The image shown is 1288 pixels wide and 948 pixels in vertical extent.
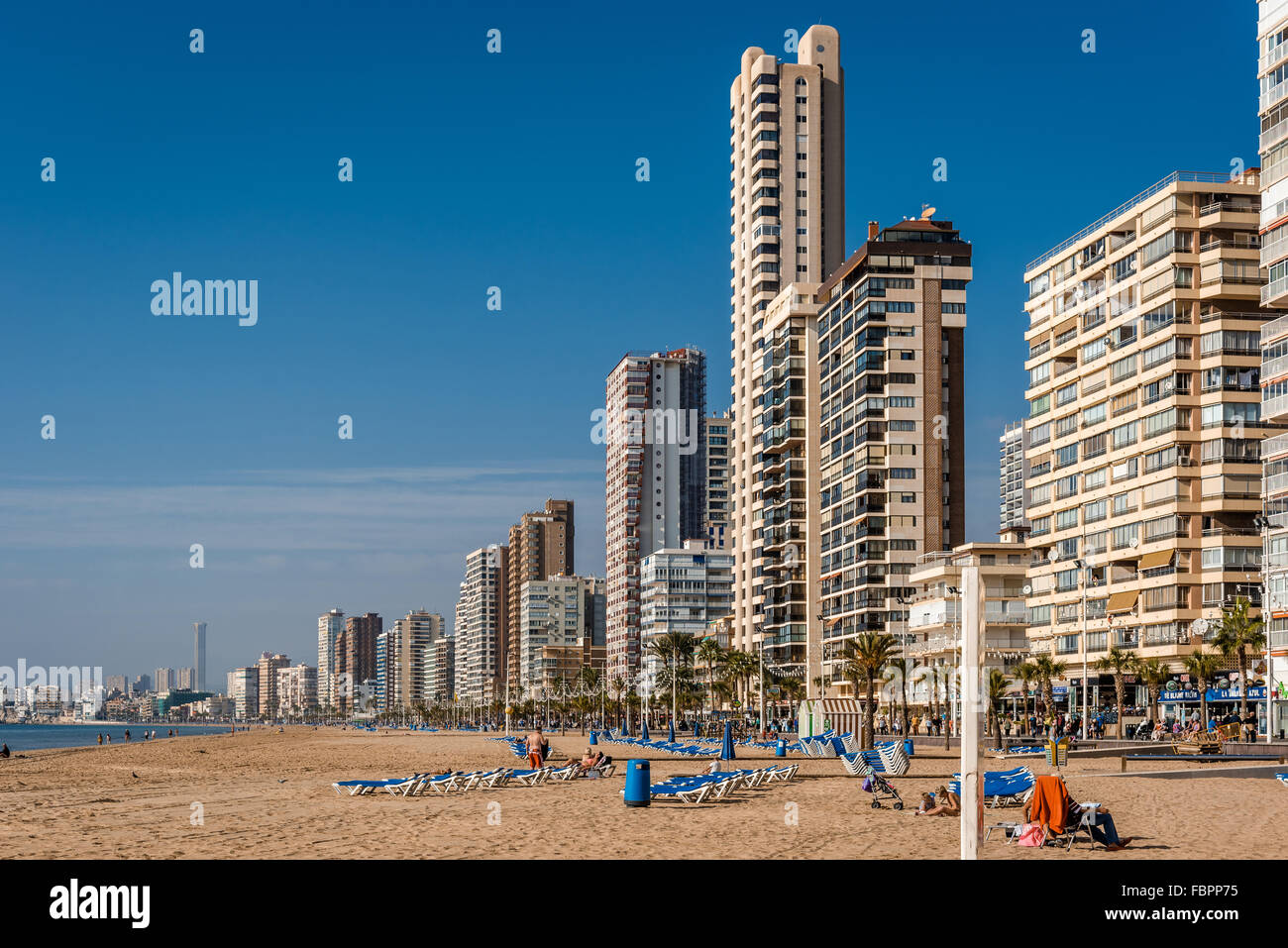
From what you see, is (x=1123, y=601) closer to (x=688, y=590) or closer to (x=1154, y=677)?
(x=1154, y=677)

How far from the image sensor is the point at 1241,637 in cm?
6444

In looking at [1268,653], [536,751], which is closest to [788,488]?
[1268,653]

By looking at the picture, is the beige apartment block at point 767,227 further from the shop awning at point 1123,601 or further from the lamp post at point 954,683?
the shop awning at point 1123,601

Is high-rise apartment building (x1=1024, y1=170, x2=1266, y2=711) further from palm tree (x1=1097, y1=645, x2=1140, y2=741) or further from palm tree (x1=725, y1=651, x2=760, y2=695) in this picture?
palm tree (x1=725, y1=651, x2=760, y2=695)

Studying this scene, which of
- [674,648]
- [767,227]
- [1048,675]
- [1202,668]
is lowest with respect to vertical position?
[674,648]

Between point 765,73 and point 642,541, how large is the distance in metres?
80.4

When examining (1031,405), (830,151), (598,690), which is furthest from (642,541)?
(1031,405)

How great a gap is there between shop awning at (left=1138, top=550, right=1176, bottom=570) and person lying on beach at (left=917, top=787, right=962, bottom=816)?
5731cm

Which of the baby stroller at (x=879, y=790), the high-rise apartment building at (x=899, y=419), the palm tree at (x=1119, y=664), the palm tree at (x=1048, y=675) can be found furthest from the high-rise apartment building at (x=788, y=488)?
the baby stroller at (x=879, y=790)

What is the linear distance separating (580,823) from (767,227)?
114 meters

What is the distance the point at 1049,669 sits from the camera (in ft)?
255

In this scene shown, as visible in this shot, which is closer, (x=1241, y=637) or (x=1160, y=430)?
(x=1241, y=637)

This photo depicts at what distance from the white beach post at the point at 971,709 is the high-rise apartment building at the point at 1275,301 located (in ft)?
175

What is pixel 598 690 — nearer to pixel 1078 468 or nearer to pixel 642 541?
pixel 642 541
